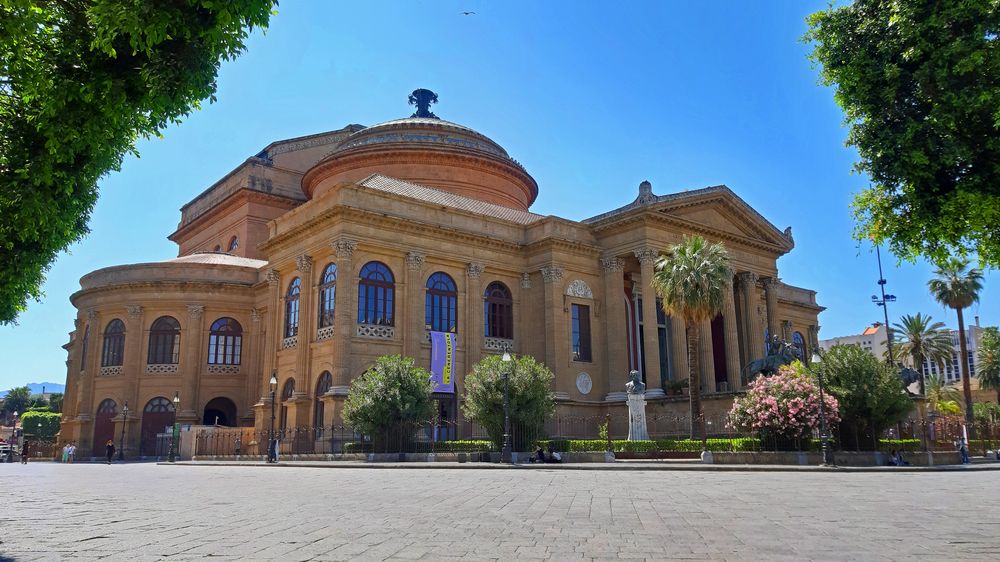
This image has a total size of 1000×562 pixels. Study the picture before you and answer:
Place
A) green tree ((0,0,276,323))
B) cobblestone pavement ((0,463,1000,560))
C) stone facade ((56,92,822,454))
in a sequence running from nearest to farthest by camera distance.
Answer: cobblestone pavement ((0,463,1000,560)) < green tree ((0,0,276,323)) < stone facade ((56,92,822,454))

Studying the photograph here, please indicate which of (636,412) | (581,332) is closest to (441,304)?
(581,332)

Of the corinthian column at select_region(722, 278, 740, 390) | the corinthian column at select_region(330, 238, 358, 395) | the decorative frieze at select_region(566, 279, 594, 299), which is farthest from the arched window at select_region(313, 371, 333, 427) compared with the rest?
the corinthian column at select_region(722, 278, 740, 390)

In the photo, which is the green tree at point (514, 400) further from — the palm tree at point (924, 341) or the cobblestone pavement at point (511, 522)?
the palm tree at point (924, 341)

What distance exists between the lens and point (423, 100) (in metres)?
54.2

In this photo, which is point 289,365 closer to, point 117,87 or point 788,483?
point 788,483

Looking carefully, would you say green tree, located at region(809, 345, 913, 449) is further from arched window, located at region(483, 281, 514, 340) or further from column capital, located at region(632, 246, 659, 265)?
arched window, located at region(483, 281, 514, 340)

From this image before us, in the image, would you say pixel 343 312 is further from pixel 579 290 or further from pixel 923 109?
pixel 923 109

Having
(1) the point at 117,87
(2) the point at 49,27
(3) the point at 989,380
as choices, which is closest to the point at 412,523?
(1) the point at 117,87

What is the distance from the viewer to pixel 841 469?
74.9ft

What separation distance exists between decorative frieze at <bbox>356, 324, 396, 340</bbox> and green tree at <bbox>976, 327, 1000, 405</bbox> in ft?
190

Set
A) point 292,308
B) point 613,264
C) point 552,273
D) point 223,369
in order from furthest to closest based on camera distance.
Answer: point 223,369 < point 613,264 < point 552,273 < point 292,308

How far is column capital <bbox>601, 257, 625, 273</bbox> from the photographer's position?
41.2 meters

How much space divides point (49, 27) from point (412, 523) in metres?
6.96

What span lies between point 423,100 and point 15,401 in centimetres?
9877
